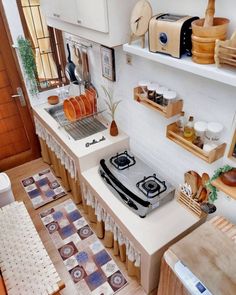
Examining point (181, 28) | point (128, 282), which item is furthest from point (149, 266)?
point (181, 28)

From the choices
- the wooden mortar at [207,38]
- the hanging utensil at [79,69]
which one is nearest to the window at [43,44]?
the hanging utensil at [79,69]

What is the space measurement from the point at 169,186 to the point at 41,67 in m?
1.94

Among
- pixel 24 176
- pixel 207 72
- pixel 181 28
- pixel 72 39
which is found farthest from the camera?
pixel 24 176

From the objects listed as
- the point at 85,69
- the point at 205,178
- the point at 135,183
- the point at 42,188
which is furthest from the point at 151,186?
the point at 42,188

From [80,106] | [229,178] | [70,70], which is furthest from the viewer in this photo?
[70,70]

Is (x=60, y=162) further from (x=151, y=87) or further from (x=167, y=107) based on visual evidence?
(x=167, y=107)

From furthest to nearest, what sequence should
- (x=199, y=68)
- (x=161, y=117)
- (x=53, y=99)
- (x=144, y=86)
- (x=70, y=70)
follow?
(x=53, y=99) < (x=70, y=70) < (x=161, y=117) < (x=144, y=86) < (x=199, y=68)

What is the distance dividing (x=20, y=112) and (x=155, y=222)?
2.05 m

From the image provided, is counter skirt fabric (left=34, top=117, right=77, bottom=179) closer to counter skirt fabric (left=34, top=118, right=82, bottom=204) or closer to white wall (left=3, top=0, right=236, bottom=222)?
counter skirt fabric (left=34, top=118, right=82, bottom=204)

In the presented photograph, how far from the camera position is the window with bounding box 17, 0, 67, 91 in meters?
2.46

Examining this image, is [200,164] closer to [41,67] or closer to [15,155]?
[41,67]

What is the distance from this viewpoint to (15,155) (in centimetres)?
317

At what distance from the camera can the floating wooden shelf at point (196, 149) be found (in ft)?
4.44

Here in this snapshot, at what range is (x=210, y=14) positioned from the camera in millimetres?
1082
